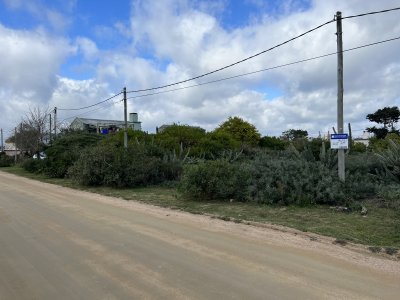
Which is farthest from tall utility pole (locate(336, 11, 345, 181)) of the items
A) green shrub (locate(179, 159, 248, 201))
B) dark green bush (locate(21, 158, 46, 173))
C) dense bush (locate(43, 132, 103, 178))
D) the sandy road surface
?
dark green bush (locate(21, 158, 46, 173))

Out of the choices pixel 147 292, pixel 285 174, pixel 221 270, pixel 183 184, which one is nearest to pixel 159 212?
pixel 183 184

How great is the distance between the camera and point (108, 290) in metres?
5.42

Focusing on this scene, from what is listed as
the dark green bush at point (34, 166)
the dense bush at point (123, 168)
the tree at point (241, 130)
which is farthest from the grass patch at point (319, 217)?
the tree at point (241, 130)

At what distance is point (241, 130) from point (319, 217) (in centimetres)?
3742

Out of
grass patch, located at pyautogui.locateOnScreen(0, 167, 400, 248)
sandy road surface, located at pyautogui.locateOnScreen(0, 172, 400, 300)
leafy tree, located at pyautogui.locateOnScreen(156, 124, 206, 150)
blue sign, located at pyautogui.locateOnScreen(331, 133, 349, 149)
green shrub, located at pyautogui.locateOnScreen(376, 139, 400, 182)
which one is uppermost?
leafy tree, located at pyautogui.locateOnScreen(156, 124, 206, 150)

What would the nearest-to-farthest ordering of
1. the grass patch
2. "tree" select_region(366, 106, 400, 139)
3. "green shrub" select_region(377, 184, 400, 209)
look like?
the grass patch
"green shrub" select_region(377, 184, 400, 209)
"tree" select_region(366, 106, 400, 139)

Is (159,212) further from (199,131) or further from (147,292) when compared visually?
(199,131)

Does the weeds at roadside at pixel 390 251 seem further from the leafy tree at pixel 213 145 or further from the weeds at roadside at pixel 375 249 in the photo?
the leafy tree at pixel 213 145

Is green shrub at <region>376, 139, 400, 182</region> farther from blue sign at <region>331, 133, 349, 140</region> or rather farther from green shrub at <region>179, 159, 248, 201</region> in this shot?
green shrub at <region>179, 159, 248, 201</region>

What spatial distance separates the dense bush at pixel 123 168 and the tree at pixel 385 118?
42.5m

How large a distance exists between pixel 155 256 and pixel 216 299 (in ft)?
7.39

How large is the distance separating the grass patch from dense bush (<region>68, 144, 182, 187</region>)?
524cm

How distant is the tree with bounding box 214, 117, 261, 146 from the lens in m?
47.9

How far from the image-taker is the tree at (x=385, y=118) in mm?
56719
